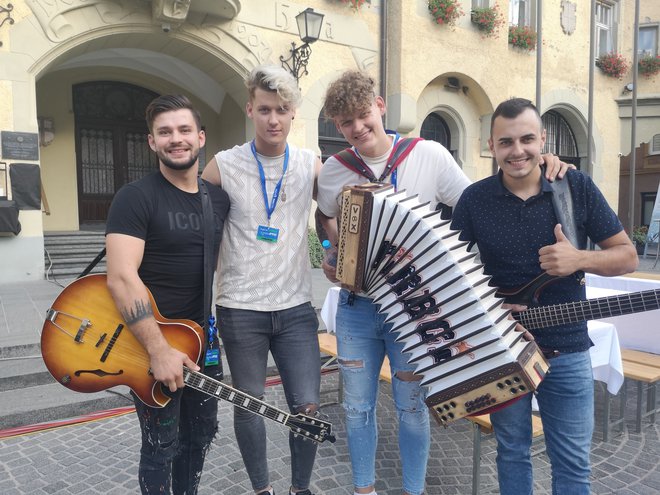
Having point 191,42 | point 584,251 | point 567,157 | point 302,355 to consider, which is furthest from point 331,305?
point 567,157

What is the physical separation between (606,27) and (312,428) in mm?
17967

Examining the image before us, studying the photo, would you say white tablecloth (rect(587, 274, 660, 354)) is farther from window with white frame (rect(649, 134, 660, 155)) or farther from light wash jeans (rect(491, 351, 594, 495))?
window with white frame (rect(649, 134, 660, 155))

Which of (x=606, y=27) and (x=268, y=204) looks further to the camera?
(x=606, y=27)

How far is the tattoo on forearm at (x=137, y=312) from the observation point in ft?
6.12

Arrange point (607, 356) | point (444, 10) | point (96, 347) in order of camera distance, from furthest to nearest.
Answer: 1. point (444, 10)
2. point (607, 356)
3. point (96, 347)

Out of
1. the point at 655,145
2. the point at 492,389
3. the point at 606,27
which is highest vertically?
the point at 606,27

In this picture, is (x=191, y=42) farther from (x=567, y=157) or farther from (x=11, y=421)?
(x=567, y=157)

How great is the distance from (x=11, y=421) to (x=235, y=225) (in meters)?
2.61

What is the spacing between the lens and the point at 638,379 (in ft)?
10.9

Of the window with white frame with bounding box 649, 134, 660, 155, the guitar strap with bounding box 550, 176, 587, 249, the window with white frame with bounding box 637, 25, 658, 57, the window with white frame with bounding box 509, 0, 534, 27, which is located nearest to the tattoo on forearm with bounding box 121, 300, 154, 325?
the guitar strap with bounding box 550, 176, 587, 249

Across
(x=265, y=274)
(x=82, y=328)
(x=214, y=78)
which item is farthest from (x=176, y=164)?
(x=214, y=78)

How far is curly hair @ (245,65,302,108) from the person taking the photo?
7.05 feet

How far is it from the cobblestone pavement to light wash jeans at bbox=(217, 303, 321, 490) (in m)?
0.52

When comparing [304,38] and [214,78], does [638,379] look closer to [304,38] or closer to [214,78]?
[304,38]
